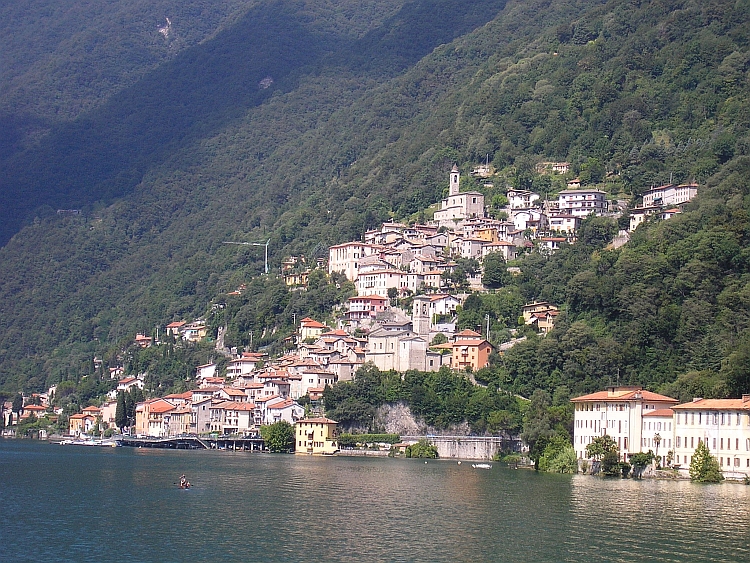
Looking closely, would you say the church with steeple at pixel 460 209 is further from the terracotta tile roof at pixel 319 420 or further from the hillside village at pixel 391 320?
the terracotta tile roof at pixel 319 420

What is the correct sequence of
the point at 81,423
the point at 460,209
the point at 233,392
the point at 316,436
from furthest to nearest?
the point at 81,423 < the point at 460,209 < the point at 233,392 < the point at 316,436

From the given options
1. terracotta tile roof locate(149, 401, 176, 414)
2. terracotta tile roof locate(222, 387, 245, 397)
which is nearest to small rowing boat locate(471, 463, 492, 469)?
terracotta tile roof locate(222, 387, 245, 397)

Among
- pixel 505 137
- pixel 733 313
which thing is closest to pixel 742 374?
pixel 733 313

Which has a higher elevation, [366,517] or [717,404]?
[717,404]

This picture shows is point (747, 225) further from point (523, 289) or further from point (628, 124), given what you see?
point (628, 124)

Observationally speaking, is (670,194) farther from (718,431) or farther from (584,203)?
(718,431)

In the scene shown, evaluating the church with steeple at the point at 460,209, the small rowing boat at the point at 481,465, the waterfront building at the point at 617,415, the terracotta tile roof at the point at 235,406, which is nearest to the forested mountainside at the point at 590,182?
the waterfront building at the point at 617,415

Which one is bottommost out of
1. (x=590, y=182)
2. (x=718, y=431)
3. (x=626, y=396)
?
(x=718, y=431)

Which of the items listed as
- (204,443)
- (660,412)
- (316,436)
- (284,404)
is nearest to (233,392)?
(204,443)
